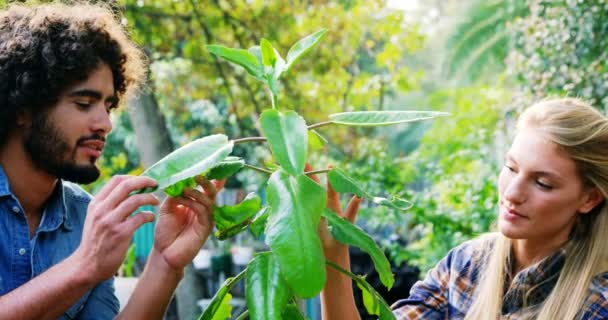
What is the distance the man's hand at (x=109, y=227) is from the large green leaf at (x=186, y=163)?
0.06 m

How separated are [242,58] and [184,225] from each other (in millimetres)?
438

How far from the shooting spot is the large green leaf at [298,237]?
1.31m

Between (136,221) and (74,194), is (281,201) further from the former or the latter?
(74,194)

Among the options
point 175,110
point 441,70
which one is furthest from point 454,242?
point 441,70

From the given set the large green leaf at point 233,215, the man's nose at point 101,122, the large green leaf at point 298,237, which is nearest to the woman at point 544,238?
the large green leaf at point 233,215

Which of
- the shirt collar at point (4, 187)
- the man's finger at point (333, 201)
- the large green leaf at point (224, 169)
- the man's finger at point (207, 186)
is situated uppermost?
A: the shirt collar at point (4, 187)

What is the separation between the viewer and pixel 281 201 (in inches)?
54.3

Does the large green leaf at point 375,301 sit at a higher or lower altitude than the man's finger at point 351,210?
lower

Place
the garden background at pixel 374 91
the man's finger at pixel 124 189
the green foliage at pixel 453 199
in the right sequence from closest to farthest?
the man's finger at pixel 124 189 → the green foliage at pixel 453 199 → the garden background at pixel 374 91

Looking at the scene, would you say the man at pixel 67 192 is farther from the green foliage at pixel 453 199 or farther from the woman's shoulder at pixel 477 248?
the green foliage at pixel 453 199

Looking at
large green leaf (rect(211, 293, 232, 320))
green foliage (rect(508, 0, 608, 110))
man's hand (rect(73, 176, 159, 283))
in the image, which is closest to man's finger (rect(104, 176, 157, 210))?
man's hand (rect(73, 176, 159, 283))

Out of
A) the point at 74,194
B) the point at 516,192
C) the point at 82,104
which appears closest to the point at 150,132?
the point at 74,194

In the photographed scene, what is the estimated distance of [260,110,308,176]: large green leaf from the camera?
134 centimetres

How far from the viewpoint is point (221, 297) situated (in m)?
1.65
